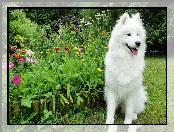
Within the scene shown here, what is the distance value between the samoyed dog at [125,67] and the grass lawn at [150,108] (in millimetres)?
177

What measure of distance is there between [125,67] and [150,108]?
88cm

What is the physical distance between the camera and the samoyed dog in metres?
4.40

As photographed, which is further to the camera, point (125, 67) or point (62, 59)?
point (62, 59)

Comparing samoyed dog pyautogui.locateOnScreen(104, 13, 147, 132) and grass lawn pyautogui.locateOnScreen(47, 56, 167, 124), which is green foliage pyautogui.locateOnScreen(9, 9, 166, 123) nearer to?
grass lawn pyautogui.locateOnScreen(47, 56, 167, 124)

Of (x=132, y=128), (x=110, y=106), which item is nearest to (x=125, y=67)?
(x=110, y=106)

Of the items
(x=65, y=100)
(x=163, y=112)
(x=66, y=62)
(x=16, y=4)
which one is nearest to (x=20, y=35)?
(x=16, y=4)

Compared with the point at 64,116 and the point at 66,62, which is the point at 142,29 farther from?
the point at 64,116

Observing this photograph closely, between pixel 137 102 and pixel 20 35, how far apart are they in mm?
1907

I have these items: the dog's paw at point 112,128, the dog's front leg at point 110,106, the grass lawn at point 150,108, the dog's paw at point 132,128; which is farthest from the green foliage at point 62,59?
the dog's paw at point 132,128

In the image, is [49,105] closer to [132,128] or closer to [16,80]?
[16,80]

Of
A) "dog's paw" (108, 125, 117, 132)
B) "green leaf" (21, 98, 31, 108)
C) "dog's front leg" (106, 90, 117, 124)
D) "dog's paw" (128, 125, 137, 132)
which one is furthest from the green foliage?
"dog's paw" (128, 125, 137, 132)

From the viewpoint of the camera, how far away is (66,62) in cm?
501

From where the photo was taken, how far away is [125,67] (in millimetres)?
4594

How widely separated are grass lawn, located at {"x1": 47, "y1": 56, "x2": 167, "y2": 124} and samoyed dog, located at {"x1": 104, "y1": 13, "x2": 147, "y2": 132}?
0.18 metres
